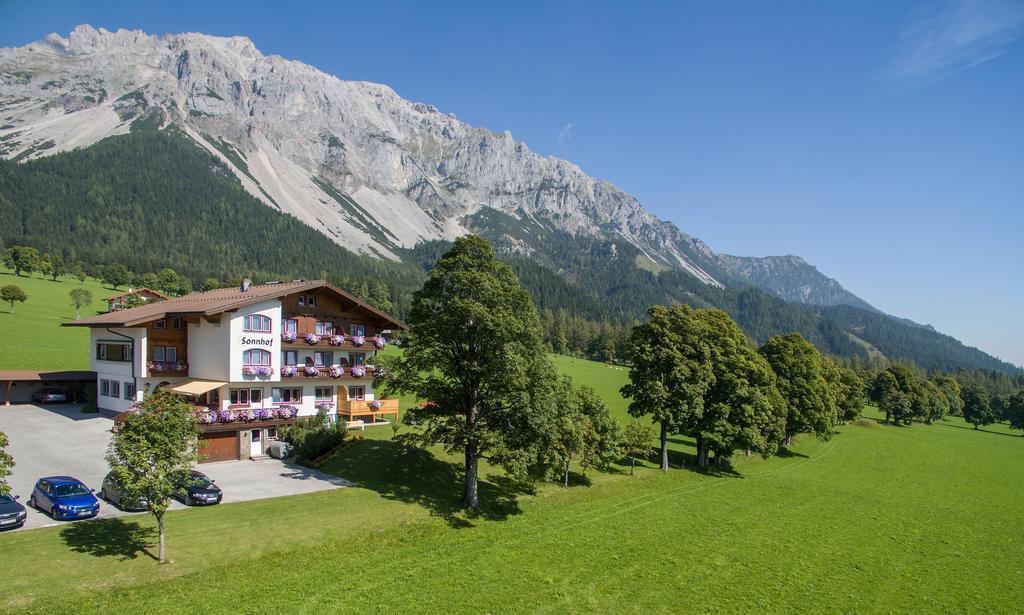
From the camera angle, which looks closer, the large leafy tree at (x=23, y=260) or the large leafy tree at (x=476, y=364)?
the large leafy tree at (x=476, y=364)

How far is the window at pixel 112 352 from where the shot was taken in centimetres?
4547

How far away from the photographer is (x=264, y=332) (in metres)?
42.1

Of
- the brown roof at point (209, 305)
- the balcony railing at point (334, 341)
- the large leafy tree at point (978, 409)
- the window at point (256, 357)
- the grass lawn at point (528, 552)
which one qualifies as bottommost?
the large leafy tree at point (978, 409)

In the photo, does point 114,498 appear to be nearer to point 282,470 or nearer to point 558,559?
point 282,470

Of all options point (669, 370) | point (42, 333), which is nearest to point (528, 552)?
point (669, 370)

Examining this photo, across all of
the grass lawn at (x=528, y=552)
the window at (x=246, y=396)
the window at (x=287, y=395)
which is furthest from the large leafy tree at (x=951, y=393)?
the window at (x=246, y=396)

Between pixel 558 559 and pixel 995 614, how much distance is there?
17818mm

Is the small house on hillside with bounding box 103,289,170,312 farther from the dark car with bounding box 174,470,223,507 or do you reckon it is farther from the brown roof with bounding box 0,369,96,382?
the dark car with bounding box 174,470,223,507

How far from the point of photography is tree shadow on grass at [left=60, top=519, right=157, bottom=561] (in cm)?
2136

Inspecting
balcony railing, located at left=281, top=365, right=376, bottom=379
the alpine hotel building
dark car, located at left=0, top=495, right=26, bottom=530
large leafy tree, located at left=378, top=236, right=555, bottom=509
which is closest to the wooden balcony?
the alpine hotel building

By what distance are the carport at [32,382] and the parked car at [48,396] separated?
484 mm

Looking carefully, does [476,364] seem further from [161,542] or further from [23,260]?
[23,260]

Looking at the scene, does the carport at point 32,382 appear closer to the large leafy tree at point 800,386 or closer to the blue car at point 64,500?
the blue car at point 64,500

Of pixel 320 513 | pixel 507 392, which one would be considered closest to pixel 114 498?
pixel 320 513
